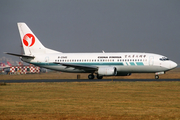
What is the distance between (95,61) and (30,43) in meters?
12.5

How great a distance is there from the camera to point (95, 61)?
46.2 meters

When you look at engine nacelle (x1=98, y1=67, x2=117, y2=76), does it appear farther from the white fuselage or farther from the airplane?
the white fuselage

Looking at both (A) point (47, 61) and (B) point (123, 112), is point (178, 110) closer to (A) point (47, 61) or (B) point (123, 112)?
(B) point (123, 112)

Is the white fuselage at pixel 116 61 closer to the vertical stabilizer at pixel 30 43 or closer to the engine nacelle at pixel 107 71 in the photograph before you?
the engine nacelle at pixel 107 71

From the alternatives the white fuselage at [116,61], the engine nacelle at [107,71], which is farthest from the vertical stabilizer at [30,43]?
the engine nacelle at [107,71]

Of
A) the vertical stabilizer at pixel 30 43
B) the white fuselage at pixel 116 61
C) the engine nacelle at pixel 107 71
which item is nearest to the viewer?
the engine nacelle at pixel 107 71

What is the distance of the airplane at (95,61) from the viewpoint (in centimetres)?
4381

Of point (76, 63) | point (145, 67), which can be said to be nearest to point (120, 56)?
point (145, 67)

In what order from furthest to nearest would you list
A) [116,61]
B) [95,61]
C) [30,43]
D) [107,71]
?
[30,43] → [95,61] → [116,61] → [107,71]

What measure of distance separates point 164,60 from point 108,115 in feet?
A: 104

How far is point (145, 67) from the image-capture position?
4397 cm

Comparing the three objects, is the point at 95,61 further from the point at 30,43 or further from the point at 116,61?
the point at 30,43

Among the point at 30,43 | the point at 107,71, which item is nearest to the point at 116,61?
the point at 107,71

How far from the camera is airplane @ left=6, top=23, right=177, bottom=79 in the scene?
43.8 metres
